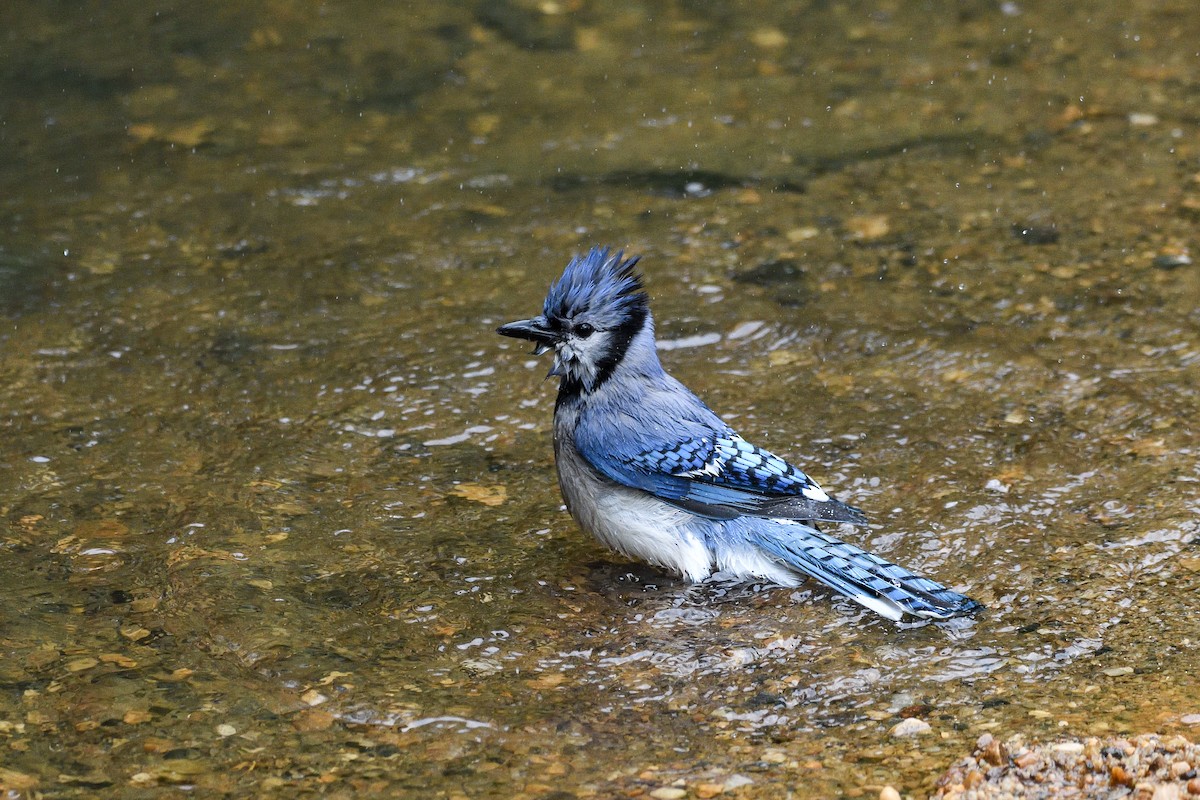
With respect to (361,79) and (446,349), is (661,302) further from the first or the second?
(361,79)

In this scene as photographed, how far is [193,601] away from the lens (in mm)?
3775

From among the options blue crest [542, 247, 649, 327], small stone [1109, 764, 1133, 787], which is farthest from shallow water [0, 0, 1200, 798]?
blue crest [542, 247, 649, 327]

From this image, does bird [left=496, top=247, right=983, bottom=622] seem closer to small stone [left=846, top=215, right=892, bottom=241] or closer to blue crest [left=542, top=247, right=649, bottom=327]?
blue crest [left=542, top=247, right=649, bottom=327]

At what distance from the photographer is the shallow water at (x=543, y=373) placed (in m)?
3.27

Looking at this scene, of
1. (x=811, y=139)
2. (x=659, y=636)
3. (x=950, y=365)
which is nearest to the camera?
(x=659, y=636)

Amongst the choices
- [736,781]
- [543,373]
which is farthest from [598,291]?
[736,781]

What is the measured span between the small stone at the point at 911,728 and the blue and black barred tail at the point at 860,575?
47 cm

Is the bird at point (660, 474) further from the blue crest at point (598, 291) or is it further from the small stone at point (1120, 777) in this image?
the small stone at point (1120, 777)

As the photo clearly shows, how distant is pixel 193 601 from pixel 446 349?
1.75 meters

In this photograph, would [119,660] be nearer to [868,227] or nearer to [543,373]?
[543,373]

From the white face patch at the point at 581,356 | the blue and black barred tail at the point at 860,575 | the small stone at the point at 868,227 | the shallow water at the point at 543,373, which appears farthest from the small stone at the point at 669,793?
the small stone at the point at 868,227

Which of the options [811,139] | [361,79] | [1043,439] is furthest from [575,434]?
[361,79]

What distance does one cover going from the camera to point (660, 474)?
157 inches

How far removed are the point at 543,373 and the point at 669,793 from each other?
244cm
